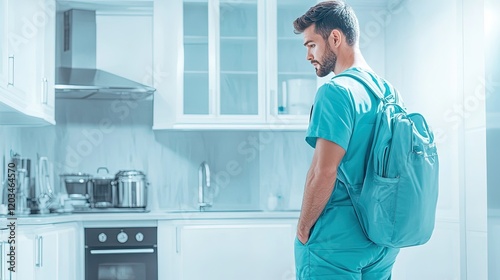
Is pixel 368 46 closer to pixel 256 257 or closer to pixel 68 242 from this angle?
pixel 256 257

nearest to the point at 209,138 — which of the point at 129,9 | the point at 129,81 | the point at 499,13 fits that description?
the point at 129,81

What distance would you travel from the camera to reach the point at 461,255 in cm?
299

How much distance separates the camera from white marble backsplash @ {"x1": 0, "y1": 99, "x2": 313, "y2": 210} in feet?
13.2

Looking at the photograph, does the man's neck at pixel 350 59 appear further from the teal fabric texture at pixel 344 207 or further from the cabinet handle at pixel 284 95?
the cabinet handle at pixel 284 95

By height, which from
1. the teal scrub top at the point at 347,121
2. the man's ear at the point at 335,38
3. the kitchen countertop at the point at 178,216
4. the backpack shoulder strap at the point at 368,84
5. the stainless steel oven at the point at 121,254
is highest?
the man's ear at the point at 335,38

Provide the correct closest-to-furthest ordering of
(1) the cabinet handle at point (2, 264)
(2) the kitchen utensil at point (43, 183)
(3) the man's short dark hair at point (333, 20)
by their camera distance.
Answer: (3) the man's short dark hair at point (333, 20), (1) the cabinet handle at point (2, 264), (2) the kitchen utensil at point (43, 183)

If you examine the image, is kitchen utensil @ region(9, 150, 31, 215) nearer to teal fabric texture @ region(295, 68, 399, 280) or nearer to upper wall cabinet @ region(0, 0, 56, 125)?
upper wall cabinet @ region(0, 0, 56, 125)

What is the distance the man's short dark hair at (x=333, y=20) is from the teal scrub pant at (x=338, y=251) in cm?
51

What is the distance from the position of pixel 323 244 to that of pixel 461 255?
4.45ft

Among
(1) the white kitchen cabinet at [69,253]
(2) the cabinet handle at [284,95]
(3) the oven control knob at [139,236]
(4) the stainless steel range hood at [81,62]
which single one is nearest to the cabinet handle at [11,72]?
(1) the white kitchen cabinet at [69,253]

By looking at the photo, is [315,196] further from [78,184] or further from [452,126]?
[78,184]

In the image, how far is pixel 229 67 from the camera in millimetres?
3869

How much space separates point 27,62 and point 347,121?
192 cm

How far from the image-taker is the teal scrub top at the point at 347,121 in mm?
1834
